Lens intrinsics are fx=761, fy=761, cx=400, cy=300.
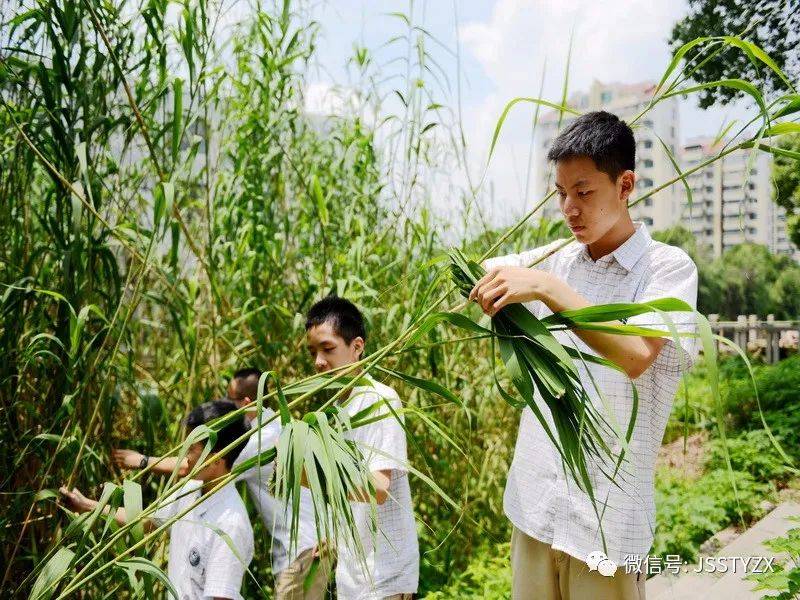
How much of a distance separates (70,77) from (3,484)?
3.31 feet

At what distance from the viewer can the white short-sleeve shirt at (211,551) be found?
182cm

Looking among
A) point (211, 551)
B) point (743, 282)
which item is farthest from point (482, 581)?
point (743, 282)

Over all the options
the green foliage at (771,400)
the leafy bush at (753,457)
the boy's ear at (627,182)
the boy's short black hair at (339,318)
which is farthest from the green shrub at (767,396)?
the boy's ear at (627,182)

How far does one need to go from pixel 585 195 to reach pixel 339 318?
32.5 inches

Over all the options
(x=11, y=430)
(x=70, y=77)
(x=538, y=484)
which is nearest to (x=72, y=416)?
(x=11, y=430)

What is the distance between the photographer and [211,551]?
1855 millimetres

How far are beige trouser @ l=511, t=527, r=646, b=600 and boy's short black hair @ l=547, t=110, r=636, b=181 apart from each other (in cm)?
78

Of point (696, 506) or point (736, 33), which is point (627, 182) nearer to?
point (696, 506)

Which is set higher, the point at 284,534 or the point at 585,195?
the point at 585,195

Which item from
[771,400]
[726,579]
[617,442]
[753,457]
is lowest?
[726,579]

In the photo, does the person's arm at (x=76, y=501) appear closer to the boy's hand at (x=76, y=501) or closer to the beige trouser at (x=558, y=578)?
the boy's hand at (x=76, y=501)

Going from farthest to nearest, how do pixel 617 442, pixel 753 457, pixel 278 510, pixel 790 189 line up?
1. pixel 790 189
2. pixel 753 457
3. pixel 278 510
4. pixel 617 442

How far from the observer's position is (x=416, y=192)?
3.00 metres

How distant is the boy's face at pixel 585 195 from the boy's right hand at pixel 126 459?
1396 millimetres
